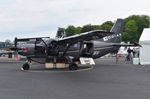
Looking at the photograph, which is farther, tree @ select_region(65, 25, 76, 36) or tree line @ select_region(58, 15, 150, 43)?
tree @ select_region(65, 25, 76, 36)

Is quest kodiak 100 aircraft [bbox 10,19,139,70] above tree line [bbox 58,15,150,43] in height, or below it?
below

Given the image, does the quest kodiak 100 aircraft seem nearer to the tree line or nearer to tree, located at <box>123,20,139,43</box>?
the tree line

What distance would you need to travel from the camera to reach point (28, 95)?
8.59 metres

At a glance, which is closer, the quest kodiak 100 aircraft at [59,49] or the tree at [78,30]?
the quest kodiak 100 aircraft at [59,49]

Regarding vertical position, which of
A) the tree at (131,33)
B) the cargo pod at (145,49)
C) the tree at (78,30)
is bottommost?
the cargo pod at (145,49)

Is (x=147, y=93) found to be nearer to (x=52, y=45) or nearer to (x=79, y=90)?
(x=79, y=90)

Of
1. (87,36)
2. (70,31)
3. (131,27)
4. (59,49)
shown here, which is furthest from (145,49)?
(70,31)

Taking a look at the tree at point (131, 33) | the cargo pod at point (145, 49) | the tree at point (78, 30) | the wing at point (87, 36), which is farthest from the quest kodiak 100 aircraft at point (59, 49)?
the tree at point (78, 30)

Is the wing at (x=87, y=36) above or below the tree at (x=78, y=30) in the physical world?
below

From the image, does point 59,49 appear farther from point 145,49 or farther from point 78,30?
point 78,30

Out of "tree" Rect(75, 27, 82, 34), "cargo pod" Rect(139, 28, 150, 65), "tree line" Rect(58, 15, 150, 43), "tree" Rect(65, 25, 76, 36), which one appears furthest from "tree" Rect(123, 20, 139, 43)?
"cargo pod" Rect(139, 28, 150, 65)

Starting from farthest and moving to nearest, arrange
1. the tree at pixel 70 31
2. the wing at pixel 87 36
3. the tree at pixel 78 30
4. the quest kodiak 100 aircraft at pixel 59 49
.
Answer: the tree at pixel 70 31 < the tree at pixel 78 30 < the quest kodiak 100 aircraft at pixel 59 49 < the wing at pixel 87 36

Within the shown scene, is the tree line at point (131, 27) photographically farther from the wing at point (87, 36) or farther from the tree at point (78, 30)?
the wing at point (87, 36)

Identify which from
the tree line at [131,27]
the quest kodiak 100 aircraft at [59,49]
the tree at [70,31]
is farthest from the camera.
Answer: the tree at [70,31]
